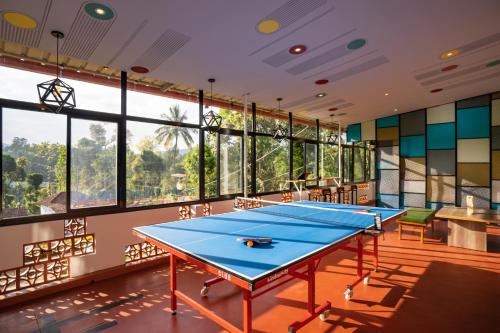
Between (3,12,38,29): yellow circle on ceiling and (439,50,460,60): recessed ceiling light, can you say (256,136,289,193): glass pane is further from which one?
(3,12,38,29): yellow circle on ceiling

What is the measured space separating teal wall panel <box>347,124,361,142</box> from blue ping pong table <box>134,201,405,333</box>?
6817mm

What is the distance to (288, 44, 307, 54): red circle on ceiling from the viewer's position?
370 cm

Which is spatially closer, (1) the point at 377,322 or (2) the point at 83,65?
(1) the point at 377,322

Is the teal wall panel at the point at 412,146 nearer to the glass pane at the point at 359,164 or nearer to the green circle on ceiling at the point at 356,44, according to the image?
the glass pane at the point at 359,164

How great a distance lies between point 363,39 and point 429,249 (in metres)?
4.24

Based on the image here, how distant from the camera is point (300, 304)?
3.17 meters

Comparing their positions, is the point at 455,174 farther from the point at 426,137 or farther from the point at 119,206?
the point at 119,206

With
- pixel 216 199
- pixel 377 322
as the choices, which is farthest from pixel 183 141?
pixel 377 322

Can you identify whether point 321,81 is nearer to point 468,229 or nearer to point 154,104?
point 154,104

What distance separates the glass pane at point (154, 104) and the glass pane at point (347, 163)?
6421 millimetres

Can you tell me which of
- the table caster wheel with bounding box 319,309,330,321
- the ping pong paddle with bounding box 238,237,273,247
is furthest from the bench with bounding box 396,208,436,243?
the ping pong paddle with bounding box 238,237,273,247

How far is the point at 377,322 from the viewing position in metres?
2.86

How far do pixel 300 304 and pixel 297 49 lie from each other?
328 centimetres

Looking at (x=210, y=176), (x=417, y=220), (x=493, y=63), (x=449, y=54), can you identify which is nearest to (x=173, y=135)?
(x=210, y=176)
